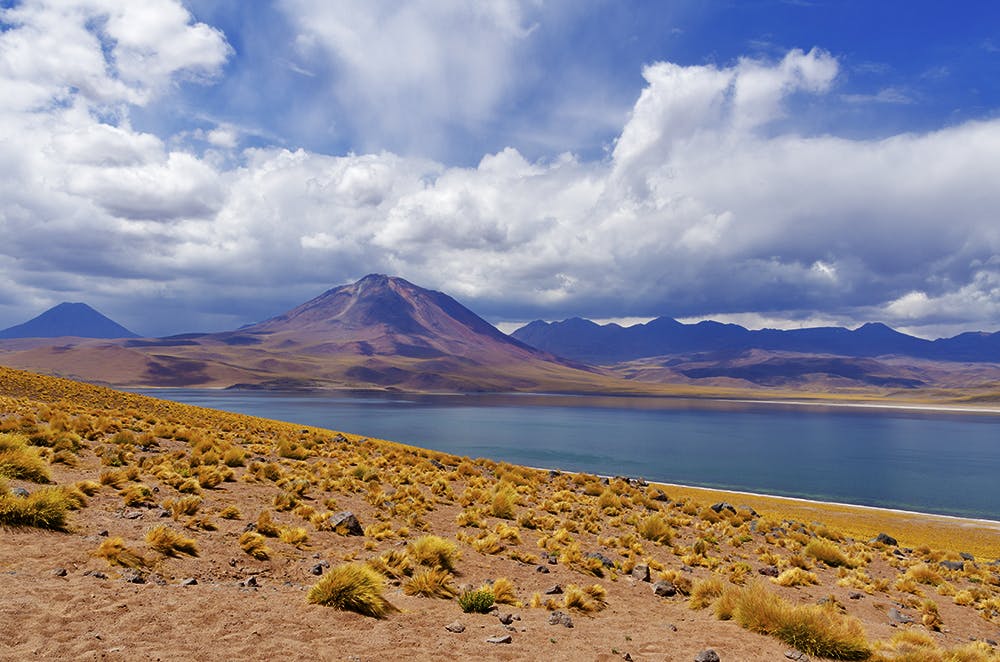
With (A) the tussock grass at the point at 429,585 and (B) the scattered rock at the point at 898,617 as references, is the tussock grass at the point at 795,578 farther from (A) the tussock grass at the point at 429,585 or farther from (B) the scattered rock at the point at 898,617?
(A) the tussock grass at the point at 429,585

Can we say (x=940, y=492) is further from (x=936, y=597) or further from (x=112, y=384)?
(x=112, y=384)

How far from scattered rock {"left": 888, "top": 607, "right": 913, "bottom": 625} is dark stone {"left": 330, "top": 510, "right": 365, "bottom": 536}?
1093 centimetres

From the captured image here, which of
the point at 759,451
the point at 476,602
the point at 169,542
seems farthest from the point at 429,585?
the point at 759,451

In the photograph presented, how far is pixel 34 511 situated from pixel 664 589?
11.2 metres

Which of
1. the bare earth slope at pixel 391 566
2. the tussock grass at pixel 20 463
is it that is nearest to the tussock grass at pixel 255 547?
the bare earth slope at pixel 391 566

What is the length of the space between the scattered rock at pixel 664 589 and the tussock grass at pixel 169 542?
8512mm

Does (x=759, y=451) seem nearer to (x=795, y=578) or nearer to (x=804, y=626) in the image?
(x=795, y=578)

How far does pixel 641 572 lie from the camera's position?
12547 mm

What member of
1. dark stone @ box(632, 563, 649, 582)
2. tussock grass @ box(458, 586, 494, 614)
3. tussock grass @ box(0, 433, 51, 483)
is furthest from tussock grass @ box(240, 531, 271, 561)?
dark stone @ box(632, 563, 649, 582)

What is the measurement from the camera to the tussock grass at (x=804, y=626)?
8320mm

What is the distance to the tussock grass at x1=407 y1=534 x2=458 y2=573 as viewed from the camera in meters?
11.1

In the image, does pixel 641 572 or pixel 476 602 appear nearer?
pixel 476 602

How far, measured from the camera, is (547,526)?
1617cm

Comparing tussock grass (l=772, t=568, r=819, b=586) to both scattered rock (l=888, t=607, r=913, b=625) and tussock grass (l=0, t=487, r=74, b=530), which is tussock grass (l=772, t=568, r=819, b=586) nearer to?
scattered rock (l=888, t=607, r=913, b=625)
